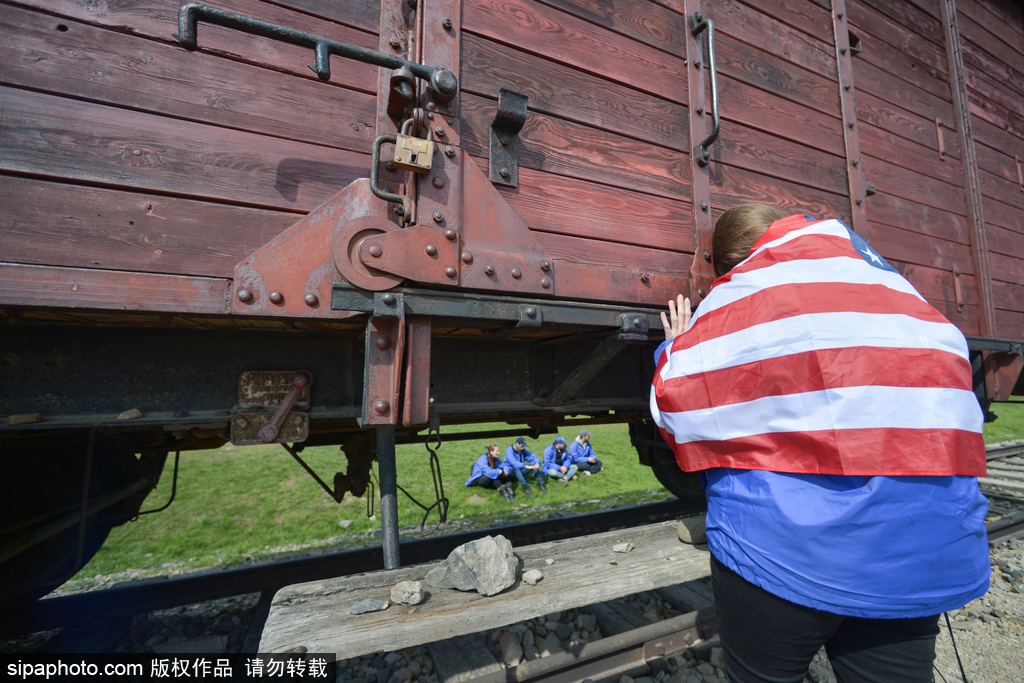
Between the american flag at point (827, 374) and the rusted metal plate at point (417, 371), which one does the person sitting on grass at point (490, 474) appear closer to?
the rusted metal plate at point (417, 371)

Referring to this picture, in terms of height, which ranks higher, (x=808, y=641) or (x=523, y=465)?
(x=808, y=641)

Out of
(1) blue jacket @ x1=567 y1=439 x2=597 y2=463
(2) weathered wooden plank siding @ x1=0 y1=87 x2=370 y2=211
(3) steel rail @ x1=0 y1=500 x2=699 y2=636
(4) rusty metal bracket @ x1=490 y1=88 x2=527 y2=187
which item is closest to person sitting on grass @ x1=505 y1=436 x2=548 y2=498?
(1) blue jacket @ x1=567 y1=439 x2=597 y2=463

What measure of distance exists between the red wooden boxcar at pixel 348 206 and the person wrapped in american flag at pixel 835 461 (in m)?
0.67

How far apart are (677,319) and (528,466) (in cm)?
622

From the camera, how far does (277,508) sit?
5.81 m

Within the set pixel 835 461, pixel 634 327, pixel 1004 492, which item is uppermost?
pixel 634 327

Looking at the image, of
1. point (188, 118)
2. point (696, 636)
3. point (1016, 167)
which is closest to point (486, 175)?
point (188, 118)

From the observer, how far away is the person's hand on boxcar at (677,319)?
1.97 meters

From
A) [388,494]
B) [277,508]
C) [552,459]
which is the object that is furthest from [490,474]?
[388,494]

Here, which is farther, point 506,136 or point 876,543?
point 506,136

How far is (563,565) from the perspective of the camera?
76.5 inches

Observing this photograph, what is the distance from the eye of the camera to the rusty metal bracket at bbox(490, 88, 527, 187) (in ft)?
6.00

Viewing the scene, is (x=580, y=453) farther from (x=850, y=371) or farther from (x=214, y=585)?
(x=850, y=371)

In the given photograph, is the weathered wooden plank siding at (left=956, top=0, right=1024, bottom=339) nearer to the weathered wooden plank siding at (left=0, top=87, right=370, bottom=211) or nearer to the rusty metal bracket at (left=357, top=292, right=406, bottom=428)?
the rusty metal bracket at (left=357, top=292, right=406, bottom=428)
